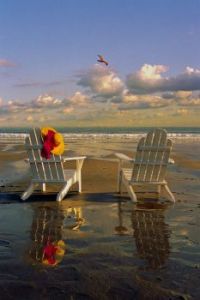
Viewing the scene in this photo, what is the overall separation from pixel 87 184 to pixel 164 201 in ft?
8.09

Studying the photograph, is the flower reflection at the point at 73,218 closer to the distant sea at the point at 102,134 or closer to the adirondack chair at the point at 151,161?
the adirondack chair at the point at 151,161

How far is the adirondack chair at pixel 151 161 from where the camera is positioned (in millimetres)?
7020

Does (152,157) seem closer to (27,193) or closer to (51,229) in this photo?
(27,193)

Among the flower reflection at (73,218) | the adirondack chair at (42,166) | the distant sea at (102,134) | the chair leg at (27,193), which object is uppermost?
the adirondack chair at (42,166)

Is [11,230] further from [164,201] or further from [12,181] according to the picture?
[12,181]

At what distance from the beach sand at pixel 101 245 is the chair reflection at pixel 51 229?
0.01 metres

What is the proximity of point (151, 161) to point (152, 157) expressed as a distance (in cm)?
8

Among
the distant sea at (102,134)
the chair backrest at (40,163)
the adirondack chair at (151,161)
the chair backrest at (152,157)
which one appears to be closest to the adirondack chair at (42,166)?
the chair backrest at (40,163)

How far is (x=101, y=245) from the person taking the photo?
4.50 metres

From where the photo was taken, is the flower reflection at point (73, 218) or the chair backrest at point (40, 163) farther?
the chair backrest at point (40, 163)

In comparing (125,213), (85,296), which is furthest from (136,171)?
(85,296)

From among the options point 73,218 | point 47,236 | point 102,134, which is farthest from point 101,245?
point 102,134

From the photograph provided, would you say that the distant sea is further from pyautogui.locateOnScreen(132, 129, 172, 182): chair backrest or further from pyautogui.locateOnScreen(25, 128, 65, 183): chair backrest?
pyautogui.locateOnScreen(132, 129, 172, 182): chair backrest

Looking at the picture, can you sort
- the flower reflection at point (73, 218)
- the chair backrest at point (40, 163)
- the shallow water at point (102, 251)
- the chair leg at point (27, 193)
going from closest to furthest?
the shallow water at point (102, 251) < the flower reflection at point (73, 218) < the chair backrest at point (40, 163) < the chair leg at point (27, 193)
